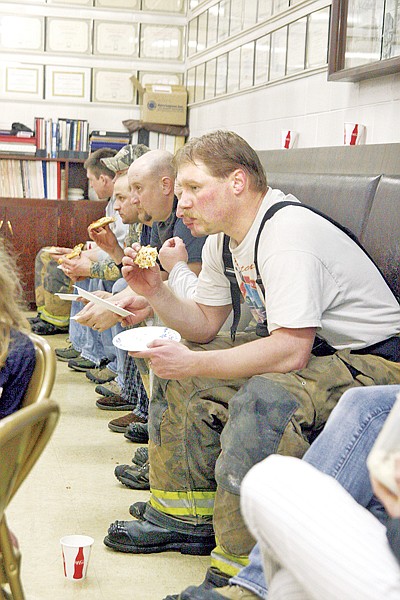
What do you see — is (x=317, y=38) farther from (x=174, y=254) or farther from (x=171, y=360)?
(x=171, y=360)

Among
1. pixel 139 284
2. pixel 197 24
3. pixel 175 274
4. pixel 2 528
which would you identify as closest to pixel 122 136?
pixel 197 24

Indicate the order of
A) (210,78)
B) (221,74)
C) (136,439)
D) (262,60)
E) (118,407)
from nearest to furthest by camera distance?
(136,439) < (118,407) < (262,60) < (221,74) < (210,78)

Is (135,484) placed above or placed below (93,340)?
below

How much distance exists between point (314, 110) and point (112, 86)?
310 centimetres

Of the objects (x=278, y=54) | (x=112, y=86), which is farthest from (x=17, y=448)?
(x=112, y=86)

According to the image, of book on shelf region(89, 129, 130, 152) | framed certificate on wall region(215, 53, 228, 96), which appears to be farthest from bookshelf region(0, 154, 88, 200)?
framed certificate on wall region(215, 53, 228, 96)

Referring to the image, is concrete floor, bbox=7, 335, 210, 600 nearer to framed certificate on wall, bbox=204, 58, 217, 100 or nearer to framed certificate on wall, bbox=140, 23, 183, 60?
framed certificate on wall, bbox=204, 58, 217, 100

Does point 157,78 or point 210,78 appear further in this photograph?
point 157,78

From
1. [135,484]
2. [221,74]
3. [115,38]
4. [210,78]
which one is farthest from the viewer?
[115,38]

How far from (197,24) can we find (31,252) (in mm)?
2133

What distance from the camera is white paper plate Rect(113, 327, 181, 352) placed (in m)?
2.63

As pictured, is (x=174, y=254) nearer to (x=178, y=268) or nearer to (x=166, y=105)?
(x=178, y=268)

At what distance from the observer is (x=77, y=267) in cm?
469

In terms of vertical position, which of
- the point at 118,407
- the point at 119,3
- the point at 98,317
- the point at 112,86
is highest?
the point at 119,3
